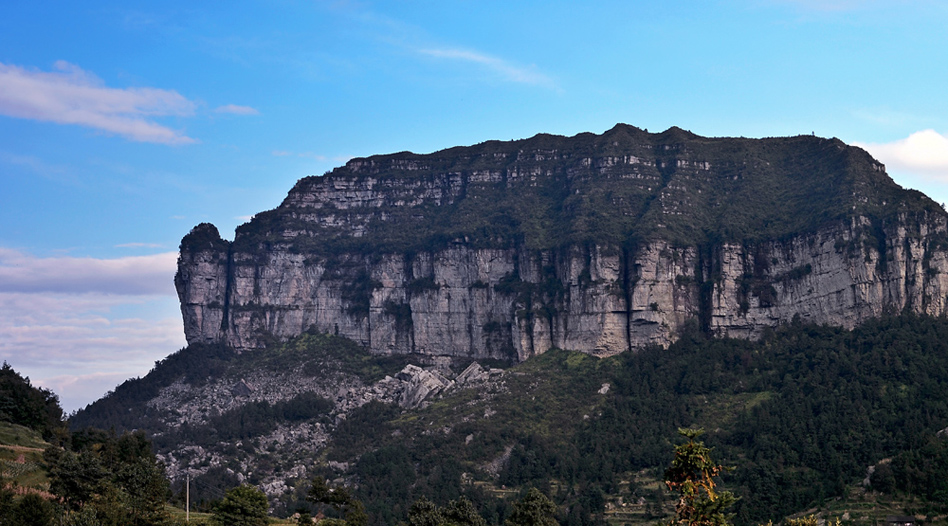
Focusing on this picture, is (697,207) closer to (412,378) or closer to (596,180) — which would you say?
(596,180)

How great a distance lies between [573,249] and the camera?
163 metres

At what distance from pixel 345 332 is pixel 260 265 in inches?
714

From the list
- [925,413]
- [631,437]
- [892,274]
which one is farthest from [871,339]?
[631,437]

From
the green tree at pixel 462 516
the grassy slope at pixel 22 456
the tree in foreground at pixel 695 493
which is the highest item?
the tree in foreground at pixel 695 493

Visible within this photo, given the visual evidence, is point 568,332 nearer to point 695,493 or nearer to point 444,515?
point 444,515

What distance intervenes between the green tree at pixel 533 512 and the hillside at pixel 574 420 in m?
19.6

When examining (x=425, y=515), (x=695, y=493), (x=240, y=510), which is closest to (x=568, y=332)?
(x=425, y=515)

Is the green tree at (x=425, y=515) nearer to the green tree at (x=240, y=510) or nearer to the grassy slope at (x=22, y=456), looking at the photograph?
the green tree at (x=240, y=510)

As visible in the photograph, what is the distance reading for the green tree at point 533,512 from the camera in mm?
86438

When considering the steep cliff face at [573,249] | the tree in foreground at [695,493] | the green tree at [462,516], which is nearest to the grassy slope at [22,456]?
the green tree at [462,516]

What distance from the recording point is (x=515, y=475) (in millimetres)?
126312

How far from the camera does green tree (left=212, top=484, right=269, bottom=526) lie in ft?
266

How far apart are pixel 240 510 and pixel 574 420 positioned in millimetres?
65341

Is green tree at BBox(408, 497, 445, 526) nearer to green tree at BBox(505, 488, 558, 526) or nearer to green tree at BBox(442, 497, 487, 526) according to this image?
green tree at BBox(442, 497, 487, 526)
